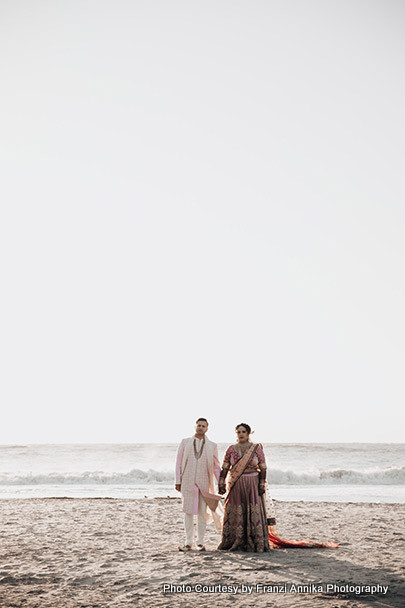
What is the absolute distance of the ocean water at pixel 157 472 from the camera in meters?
16.7

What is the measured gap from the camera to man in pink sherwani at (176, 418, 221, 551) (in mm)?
7031

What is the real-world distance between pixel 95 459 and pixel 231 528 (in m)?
27.7

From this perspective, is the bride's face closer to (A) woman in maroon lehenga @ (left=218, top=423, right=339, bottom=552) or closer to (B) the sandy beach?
(A) woman in maroon lehenga @ (left=218, top=423, right=339, bottom=552)

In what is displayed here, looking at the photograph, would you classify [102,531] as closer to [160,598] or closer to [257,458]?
[257,458]

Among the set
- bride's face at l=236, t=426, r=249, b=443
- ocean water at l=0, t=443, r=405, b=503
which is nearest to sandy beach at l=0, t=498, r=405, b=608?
bride's face at l=236, t=426, r=249, b=443

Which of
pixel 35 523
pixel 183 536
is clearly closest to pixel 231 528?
pixel 183 536

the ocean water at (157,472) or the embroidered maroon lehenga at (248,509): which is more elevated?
the embroidered maroon lehenga at (248,509)

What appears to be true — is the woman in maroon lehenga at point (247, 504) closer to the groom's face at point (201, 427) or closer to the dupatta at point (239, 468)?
the dupatta at point (239, 468)

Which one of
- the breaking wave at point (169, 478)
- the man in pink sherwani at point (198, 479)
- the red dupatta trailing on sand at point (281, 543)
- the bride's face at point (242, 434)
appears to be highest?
the bride's face at point (242, 434)

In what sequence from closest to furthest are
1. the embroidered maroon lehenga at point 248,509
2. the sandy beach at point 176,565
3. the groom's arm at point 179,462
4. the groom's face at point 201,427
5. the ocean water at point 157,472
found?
the sandy beach at point 176,565
the embroidered maroon lehenga at point 248,509
the groom's arm at point 179,462
the groom's face at point 201,427
the ocean water at point 157,472

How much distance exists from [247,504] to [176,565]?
51.2 inches

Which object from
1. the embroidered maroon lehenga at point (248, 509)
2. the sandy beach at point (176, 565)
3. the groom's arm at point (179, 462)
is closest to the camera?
the sandy beach at point (176, 565)

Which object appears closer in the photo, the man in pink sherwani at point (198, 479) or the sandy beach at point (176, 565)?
the sandy beach at point (176, 565)

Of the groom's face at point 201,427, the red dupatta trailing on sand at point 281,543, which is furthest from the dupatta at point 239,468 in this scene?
the groom's face at point 201,427
